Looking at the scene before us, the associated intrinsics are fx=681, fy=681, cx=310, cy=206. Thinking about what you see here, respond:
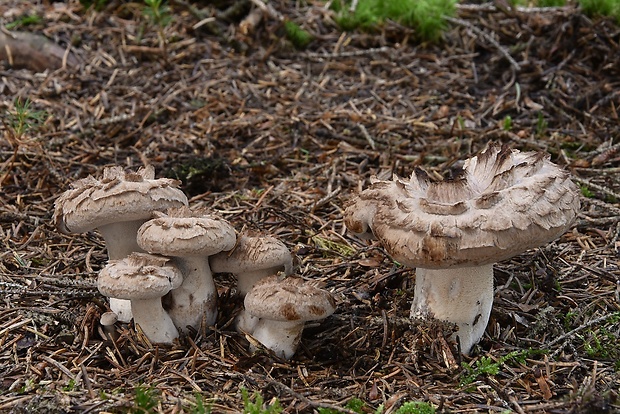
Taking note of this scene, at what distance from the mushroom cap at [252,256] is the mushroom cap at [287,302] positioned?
0.13 metres

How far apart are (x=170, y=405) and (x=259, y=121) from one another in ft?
12.3

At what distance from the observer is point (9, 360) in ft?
11.8

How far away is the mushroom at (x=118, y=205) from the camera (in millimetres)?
3477

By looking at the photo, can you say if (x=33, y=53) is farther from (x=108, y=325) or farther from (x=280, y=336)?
(x=280, y=336)

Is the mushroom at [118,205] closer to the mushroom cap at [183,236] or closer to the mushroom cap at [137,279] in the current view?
the mushroom cap at [183,236]

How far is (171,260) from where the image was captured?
3.59 meters

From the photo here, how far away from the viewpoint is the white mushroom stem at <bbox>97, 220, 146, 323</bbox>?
3779 millimetres

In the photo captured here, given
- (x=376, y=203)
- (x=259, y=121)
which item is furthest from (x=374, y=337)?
(x=259, y=121)

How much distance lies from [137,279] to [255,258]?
625mm

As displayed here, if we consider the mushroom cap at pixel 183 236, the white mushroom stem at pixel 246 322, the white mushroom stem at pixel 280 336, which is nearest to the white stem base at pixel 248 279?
the white mushroom stem at pixel 246 322

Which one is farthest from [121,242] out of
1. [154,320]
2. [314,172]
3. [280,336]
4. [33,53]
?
[33,53]

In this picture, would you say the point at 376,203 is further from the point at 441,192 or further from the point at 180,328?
the point at 180,328

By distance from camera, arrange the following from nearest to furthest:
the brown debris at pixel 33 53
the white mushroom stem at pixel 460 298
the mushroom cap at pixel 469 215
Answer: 1. the mushroom cap at pixel 469 215
2. the white mushroom stem at pixel 460 298
3. the brown debris at pixel 33 53

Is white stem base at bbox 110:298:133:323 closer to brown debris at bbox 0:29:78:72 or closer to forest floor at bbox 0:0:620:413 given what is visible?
forest floor at bbox 0:0:620:413
